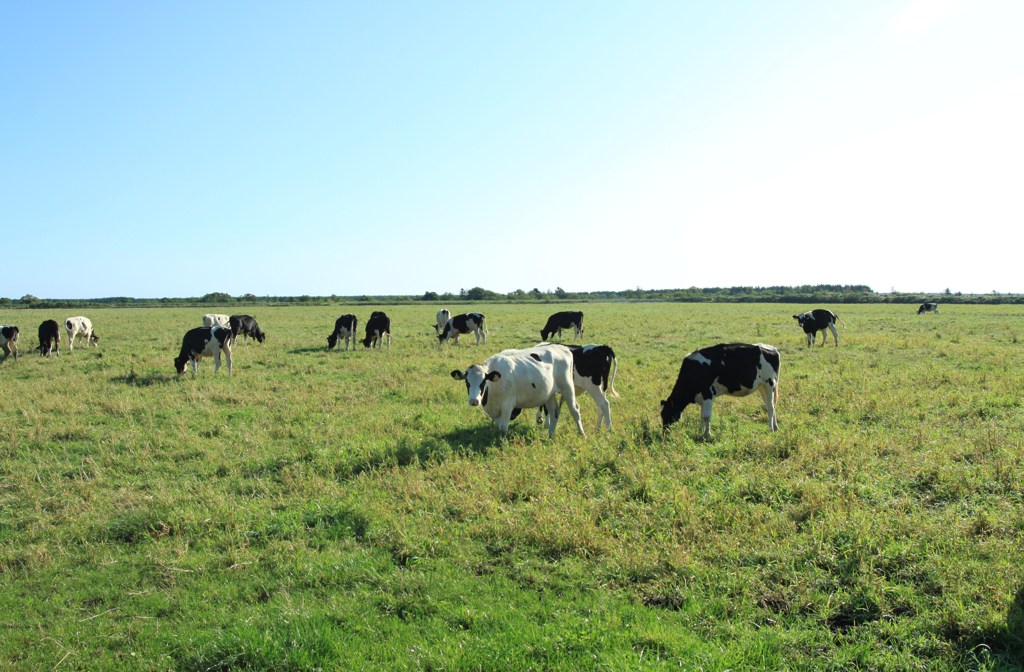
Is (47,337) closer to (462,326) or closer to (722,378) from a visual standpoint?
(462,326)

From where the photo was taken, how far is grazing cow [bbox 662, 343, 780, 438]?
10.3 meters

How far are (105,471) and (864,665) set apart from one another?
981cm

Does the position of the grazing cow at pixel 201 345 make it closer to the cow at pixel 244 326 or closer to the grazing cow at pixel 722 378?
the cow at pixel 244 326

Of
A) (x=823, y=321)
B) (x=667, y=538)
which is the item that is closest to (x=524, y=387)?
(x=667, y=538)

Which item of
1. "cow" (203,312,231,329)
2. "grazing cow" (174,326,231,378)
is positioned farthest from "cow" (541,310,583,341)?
"cow" (203,312,231,329)

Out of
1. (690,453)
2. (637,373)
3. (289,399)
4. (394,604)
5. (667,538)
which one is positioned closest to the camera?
(394,604)

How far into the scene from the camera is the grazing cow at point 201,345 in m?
18.2

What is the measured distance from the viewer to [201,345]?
1831cm

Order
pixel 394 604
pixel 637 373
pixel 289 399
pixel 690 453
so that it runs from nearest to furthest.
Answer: pixel 394 604 → pixel 690 453 → pixel 289 399 → pixel 637 373

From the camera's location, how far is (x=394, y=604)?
4.99 meters

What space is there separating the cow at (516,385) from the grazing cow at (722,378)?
1.82 metres

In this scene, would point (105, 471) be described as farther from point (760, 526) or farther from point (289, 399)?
point (760, 526)

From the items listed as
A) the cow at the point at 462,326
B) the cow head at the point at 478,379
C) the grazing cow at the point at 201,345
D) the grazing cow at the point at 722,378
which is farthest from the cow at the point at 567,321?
the cow head at the point at 478,379

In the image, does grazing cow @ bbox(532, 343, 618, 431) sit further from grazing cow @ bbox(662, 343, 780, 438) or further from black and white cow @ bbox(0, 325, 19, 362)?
black and white cow @ bbox(0, 325, 19, 362)
